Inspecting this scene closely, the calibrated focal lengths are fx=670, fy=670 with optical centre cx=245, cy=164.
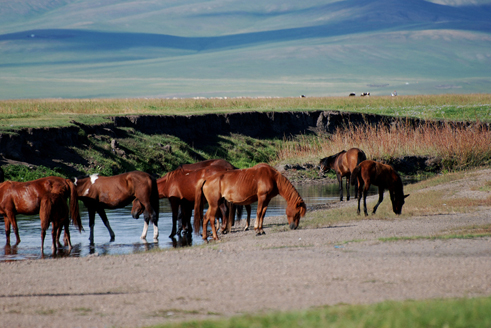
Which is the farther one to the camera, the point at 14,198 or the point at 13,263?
the point at 14,198

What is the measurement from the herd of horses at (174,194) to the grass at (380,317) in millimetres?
7238

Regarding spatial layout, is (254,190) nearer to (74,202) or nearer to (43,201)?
(74,202)

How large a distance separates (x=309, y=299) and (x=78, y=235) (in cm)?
969

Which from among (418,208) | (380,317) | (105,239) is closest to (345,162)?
(418,208)

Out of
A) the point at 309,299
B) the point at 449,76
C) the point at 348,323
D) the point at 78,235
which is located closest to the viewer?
the point at 348,323

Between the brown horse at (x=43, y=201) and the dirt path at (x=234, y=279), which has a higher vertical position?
the brown horse at (x=43, y=201)

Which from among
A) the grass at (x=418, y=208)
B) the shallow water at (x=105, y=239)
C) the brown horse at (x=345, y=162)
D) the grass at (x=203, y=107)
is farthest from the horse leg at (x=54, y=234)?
the grass at (x=203, y=107)

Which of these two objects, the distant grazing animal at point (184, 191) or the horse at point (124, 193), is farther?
the distant grazing animal at point (184, 191)

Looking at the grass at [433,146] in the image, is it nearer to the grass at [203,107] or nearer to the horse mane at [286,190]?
the grass at [203,107]

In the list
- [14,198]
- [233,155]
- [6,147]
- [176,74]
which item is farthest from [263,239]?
[176,74]

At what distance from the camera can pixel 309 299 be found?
8.21 metres

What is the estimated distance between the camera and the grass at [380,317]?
6297mm

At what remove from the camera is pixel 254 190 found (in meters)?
14.4

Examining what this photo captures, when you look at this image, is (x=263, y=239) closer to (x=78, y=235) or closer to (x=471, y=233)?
(x=471, y=233)
